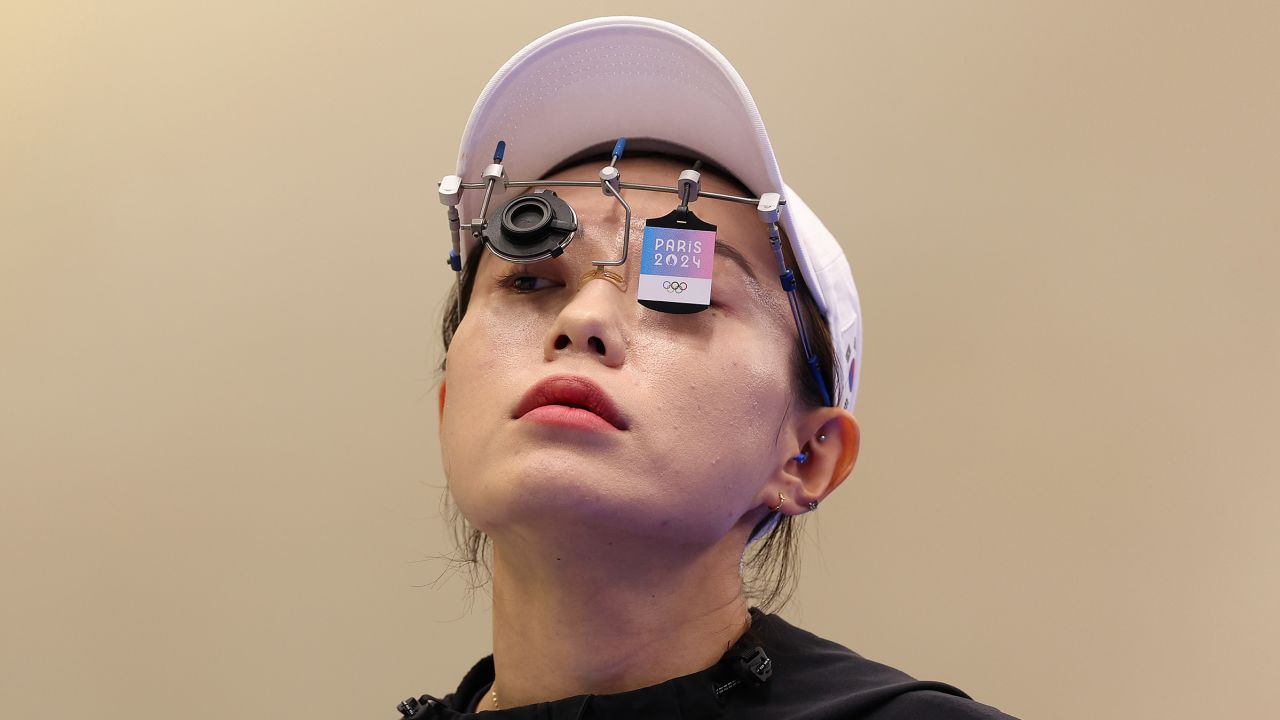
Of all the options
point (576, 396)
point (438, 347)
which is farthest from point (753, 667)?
point (438, 347)

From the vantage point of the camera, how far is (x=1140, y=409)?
184 centimetres

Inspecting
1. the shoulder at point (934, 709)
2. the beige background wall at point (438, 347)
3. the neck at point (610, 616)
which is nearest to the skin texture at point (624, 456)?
the neck at point (610, 616)

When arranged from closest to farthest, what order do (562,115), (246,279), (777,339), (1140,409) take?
(777,339) → (562,115) → (1140,409) → (246,279)

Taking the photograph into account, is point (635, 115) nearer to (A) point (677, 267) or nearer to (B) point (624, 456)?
(A) point (677, 267)

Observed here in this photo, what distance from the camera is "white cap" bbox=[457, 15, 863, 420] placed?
143 cm

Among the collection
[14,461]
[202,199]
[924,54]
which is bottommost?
[14,461]

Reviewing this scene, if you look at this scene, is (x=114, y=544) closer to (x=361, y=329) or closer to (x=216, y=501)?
(x=216, y=501)

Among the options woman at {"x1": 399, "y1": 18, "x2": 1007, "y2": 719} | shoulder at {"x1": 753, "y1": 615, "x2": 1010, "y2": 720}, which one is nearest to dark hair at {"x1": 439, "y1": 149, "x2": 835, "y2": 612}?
woman at {"x1": 399, "y1": 18, "x2": 1007, "y2": 719}

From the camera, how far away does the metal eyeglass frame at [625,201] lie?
1.37 m

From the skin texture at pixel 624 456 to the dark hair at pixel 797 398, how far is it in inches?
1.4

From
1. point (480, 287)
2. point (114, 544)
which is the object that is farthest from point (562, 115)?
point (114, 544)

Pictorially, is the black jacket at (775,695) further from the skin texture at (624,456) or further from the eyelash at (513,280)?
the eyelash at (513,280)

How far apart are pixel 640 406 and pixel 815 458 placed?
0.34m

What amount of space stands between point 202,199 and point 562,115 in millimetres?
773
